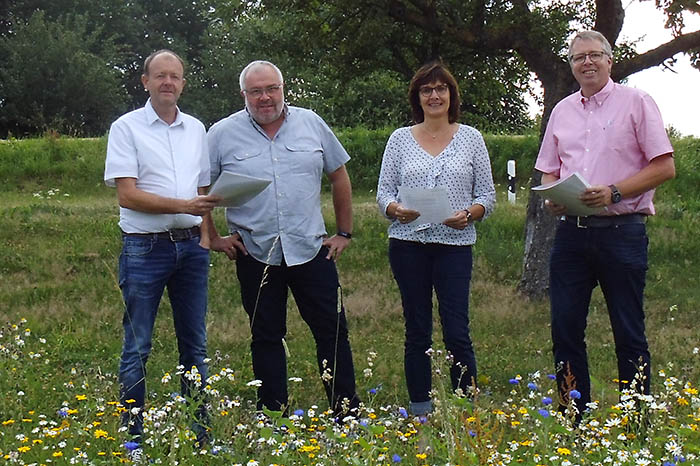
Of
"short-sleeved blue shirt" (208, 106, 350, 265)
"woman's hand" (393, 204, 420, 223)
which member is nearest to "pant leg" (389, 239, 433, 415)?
"woman's hand" (393, 204, 420, 223)

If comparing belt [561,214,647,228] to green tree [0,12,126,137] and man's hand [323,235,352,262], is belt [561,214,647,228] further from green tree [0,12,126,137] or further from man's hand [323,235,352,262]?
green tree [0,12,126,137]

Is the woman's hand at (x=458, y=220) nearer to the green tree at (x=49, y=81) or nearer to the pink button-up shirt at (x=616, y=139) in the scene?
the pink button-up shirt at (x=616, y=139)

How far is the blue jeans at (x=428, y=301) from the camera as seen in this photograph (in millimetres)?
5086

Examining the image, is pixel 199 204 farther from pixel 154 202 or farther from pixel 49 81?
pixel 49 81

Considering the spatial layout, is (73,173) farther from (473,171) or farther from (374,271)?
(473,171)

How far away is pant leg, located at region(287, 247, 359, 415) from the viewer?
5180 millimetres

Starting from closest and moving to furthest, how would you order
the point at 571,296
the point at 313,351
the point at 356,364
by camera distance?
the point at 571,296
the point at 356,364
the point at 313,351

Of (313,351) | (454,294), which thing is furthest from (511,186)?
(454,294)

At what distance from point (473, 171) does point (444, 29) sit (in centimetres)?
445

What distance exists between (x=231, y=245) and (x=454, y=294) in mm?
1251

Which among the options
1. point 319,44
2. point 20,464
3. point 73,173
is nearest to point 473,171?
point 20,464

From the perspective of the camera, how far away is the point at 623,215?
465 cm

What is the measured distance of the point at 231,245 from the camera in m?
5.11

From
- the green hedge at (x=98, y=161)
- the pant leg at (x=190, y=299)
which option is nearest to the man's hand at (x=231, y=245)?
the pant leg at (x=190, y=299)
